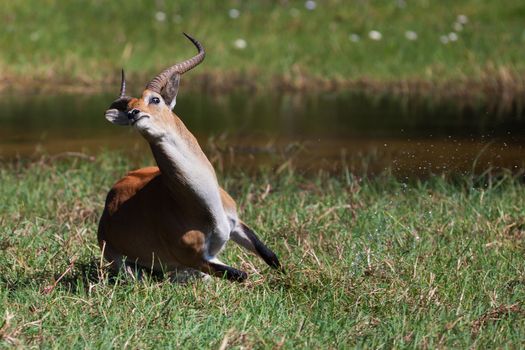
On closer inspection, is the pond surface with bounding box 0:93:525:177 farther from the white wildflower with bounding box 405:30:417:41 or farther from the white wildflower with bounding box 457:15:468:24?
the white wildflower with bounding box 457:15:468:24

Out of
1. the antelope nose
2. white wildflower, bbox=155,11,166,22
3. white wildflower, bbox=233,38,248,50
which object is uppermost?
the antelope nose

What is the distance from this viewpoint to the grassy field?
16.2 feet

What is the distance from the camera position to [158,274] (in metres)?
6.24

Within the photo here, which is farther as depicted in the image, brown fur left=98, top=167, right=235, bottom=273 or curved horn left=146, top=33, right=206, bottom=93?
brown fur left=98, top=167, right=235, bottom=273

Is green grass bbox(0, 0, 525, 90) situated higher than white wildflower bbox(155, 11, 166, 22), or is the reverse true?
green grass bbox(0, 0, 525, 90)

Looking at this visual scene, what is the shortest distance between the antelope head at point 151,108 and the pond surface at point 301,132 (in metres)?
3.62

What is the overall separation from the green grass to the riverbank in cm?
2

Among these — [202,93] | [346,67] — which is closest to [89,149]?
[202,93]

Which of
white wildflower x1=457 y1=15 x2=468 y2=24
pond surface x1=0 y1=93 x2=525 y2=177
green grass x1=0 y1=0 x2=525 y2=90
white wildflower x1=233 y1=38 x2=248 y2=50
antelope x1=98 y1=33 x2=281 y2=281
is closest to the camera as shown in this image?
antelope x1=98 y1=33 x2=281 y2=281

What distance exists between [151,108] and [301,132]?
6.98m

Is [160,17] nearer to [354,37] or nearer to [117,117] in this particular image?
[354,37]

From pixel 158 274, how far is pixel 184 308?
0.93 metres

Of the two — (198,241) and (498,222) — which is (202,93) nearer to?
(498,222)

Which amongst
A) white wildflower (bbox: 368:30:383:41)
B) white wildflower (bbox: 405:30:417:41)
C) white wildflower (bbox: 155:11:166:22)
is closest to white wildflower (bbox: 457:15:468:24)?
white wildflower (bbox: 405:30:417:41)
